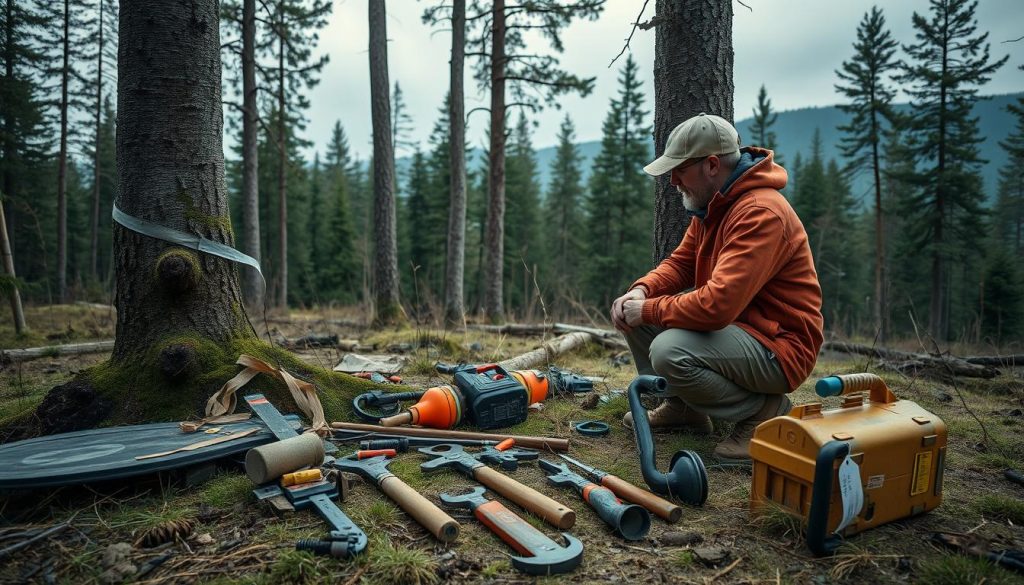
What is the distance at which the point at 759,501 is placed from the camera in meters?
2.29

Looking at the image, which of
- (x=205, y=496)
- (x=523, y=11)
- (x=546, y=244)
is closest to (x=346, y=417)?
(x=205, y=496)

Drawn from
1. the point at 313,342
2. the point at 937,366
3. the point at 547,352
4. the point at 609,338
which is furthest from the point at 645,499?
the point at 313,342

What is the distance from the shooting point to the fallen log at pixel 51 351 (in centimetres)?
593

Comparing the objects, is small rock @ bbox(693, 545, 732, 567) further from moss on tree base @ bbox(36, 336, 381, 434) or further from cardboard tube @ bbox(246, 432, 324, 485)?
moss on tree base @ bbox(36, 336, 381, 434)

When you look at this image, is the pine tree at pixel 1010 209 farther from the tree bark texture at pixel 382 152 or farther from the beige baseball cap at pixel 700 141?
the beige baseball cap at pixel 700 141

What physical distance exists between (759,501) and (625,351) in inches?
197

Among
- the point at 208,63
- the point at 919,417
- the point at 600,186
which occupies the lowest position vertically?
the point at 919,417

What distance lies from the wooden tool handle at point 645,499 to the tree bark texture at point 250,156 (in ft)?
40.9

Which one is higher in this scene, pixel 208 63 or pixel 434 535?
pixel 208 63

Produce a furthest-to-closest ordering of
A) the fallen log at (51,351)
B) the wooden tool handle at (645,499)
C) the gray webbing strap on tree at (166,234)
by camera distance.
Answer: the fallen log at (51,351), the gray webbing strap on tree at (166,234), the wooden tool handle at (645,499)

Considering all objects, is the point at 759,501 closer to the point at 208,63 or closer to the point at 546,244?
the point at 208,63

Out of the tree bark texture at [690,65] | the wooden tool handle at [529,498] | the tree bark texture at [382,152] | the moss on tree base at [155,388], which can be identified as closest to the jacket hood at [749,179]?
the tree bark texture at [690,65]

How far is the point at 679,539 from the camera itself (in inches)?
85.0

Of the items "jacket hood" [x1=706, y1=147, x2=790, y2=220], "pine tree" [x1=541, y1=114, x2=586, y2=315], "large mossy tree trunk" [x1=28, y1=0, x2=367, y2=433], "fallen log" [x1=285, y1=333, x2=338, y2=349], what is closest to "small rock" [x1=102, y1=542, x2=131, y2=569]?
"large mossy tree trunk" [x1=28, y1=0, x2=367, y2=433]
